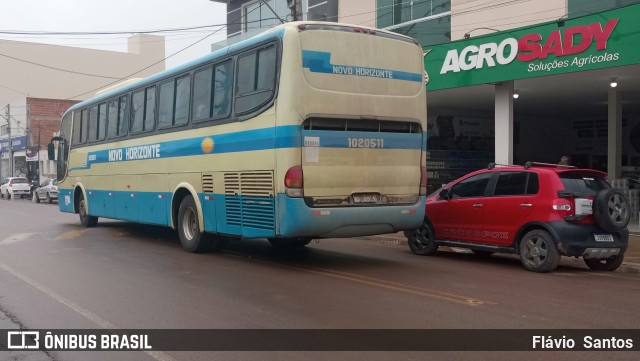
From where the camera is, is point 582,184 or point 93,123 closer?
point 582,184

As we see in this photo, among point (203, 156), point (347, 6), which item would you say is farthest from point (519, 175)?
point (347, 6)

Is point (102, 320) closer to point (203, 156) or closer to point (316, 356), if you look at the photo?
point (316, 356)

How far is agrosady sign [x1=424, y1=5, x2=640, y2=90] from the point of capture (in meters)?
12.5

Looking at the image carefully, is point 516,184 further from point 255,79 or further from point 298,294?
point 255,79

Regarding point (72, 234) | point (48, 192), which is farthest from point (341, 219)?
point (48, 192)

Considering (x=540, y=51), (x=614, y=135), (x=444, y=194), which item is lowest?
(x=444, y=194)

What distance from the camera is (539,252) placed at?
9.42 metres

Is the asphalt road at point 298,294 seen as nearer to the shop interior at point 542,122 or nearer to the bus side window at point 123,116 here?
the bus side window at point 123,116

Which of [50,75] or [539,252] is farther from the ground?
[50,75]

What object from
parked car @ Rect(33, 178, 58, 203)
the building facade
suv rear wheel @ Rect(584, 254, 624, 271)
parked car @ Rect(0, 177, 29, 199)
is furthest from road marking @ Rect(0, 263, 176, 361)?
the building facade

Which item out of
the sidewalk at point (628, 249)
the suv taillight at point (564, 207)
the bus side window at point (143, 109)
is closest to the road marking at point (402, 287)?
the suv taillight at point (564, 207)

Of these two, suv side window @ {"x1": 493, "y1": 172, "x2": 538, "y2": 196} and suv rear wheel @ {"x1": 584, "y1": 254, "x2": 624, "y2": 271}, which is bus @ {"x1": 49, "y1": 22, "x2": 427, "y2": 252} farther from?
suv rear wheel @ {"x1": 584, "y1": 254, "x2": 624, "y2": 271}

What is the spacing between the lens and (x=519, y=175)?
999 cm

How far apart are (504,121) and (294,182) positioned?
954cm
